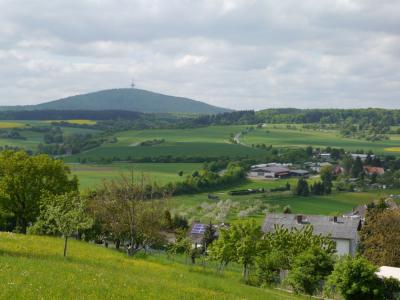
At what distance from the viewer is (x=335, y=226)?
230 feet

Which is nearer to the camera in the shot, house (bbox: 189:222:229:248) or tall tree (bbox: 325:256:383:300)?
tall tree (bbox: 325:256:383:300)

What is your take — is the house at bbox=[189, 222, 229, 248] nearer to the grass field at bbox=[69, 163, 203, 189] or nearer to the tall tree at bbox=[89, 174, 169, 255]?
the tall tree at bbox=[89, 174, 169, 255]

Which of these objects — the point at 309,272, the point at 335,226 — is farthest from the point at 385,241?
the point at 309,272

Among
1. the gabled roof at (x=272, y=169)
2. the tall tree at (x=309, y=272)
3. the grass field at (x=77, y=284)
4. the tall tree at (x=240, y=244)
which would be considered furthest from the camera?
the gabled roof at (x=272, y=169)

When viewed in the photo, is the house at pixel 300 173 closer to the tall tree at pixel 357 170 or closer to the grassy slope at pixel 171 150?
the tall tree at pixel 357 170

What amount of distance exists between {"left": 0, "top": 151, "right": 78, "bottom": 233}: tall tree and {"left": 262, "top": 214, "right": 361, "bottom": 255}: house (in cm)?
2953

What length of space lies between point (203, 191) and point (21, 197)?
2873 inches

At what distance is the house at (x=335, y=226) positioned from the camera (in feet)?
224

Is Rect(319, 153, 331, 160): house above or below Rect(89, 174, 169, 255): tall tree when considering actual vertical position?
below

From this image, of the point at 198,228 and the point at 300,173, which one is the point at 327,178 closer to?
the point at 300,173

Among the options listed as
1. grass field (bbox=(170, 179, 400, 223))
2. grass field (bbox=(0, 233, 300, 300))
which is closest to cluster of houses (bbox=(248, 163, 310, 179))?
grass field (bbox=(170, 179, 400, 223))

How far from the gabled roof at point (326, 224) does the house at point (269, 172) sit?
63.8 meters

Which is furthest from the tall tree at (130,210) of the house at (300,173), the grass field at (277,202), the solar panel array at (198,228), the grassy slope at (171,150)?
the grassy slope at (171,150)

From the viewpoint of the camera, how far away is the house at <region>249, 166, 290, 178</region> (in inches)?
5556
